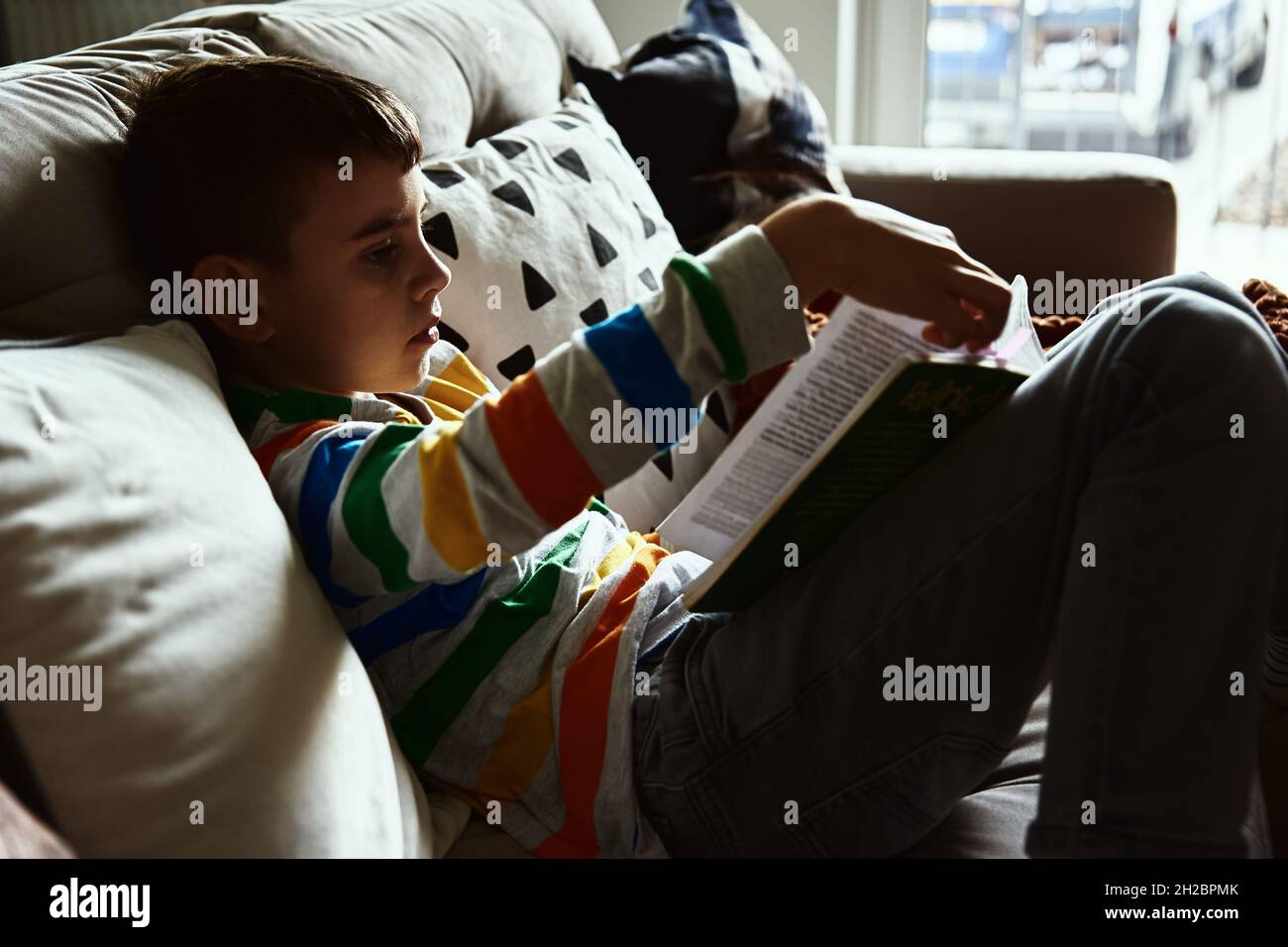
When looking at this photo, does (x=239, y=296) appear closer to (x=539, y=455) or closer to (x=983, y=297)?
(x=539, y=455)

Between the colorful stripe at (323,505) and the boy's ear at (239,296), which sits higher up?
the boy's ear at (239,296)

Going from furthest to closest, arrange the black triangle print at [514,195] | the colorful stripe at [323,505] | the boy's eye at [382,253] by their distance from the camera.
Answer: the black triangle print at [514,195] < the boy's eye at [382,253] < the colorful stripe at [323,505]

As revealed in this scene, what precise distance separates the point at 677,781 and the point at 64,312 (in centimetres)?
52

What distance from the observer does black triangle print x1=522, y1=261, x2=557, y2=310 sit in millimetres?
1207

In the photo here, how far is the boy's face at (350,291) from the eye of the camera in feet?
2.96

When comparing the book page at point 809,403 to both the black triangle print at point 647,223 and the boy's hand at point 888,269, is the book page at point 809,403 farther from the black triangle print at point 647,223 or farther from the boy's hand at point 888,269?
the black triangle print at point 647,223

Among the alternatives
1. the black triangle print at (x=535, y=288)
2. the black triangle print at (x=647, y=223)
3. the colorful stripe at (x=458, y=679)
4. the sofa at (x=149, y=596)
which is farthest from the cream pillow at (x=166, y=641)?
A: the black triangle print at (x=647, y=223)

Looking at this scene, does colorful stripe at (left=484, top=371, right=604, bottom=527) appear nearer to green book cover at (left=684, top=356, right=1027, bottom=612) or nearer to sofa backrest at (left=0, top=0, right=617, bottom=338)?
green book cover at (left=684, top=356, right=1027, bottom=612)

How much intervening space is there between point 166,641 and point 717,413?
0.86 meters

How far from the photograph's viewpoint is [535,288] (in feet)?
3.99

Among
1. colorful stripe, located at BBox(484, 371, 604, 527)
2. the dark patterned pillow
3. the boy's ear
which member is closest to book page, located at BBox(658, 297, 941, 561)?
colorful stripe, located at BBox(484, 371, 604, 527)

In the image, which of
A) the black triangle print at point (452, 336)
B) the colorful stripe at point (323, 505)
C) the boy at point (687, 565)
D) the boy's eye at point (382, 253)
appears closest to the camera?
the boy at point (687, 565)

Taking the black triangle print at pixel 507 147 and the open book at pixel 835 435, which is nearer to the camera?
the open book at pixel 835 435

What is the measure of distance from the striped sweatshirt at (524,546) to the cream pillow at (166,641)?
7 cm
